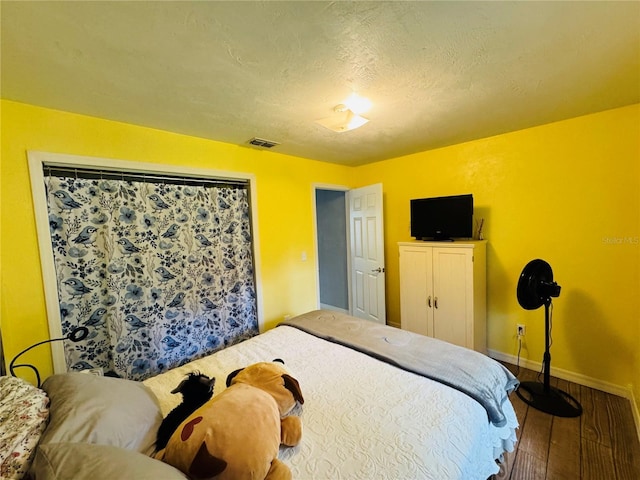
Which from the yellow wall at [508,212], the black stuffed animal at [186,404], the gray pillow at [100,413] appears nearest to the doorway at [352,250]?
the yellow wall at [508,212]

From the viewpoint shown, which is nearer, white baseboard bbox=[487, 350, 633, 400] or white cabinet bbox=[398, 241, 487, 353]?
white baseboard bbox=[487, 350, 633, 400]

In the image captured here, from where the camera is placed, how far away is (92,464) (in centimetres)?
72

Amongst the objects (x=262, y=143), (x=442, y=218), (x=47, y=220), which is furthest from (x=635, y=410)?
(x=47, y=220)

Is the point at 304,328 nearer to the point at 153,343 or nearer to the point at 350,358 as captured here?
the point at 350,358

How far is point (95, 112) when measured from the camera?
1.88m

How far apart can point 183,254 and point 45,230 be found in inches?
34.6

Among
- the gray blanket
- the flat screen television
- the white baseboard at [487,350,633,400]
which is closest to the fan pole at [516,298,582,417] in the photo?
the white baseboard at [487,350,633,400]

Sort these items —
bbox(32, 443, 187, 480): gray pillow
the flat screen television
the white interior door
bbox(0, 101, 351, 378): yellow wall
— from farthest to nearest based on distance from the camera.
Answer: the white interior door → the flat screen television → bbox(0, 101, 351, 378): yellow wall → bbox(32, 443, 187, 480): gray pillow

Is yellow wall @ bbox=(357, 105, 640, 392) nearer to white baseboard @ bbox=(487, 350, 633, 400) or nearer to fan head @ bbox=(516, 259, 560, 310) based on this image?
white baseboard @ bbox=(487, 350, 633, 400)

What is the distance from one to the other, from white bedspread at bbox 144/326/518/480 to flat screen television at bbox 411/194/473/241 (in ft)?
5.55

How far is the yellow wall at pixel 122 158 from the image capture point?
1.69 m

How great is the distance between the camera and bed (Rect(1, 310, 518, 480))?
3.02 feet

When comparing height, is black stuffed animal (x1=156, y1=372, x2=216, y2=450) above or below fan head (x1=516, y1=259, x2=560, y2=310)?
below

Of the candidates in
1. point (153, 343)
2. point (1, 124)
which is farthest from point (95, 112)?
point (153, 343)
